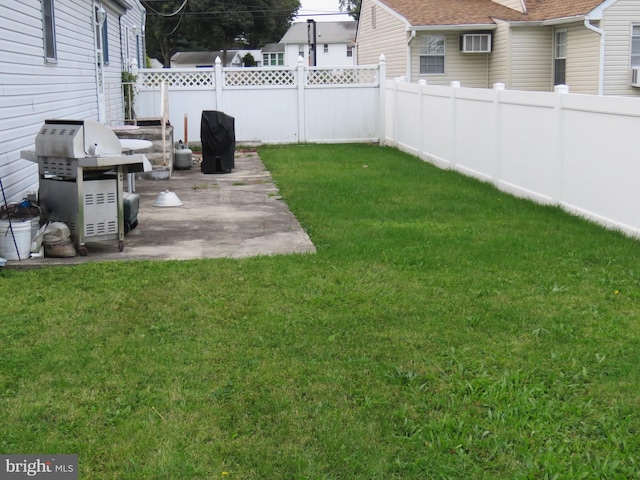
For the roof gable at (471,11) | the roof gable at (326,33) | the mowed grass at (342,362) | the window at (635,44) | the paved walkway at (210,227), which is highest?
the roof gable at (326,33)

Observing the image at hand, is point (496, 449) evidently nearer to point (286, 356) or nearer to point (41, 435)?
point (286, 356)

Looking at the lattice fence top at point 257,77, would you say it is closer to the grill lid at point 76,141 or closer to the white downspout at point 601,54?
the white downspout at point 601,54

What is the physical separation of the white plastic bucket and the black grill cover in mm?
7055

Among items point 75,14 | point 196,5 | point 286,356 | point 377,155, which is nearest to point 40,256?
point 286,356

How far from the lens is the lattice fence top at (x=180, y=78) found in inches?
720

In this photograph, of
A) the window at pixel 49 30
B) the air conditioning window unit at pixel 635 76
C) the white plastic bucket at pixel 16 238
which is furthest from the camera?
the air conditioning window unit at pixel 635 76

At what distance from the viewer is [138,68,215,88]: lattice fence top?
18281 mm

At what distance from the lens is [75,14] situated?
1231 cm

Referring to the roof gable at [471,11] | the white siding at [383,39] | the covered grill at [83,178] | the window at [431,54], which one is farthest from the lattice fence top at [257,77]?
the covered grill at [83,178]

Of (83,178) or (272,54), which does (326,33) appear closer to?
(272,54)

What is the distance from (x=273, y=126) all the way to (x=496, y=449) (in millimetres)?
15791

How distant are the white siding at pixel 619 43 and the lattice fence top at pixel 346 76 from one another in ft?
19.3

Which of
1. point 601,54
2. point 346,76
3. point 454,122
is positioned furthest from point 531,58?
point 454,122

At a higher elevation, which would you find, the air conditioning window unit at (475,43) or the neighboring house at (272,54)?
the neighboring house at (272,54)
